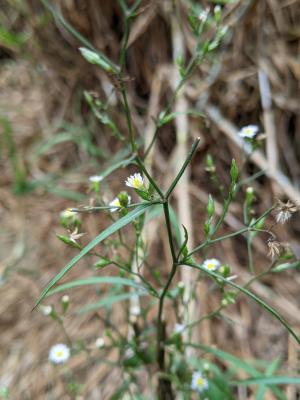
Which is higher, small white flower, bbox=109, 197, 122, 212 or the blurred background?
the blurred background

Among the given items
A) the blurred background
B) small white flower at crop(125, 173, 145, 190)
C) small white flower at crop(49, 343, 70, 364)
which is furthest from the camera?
the blurred background

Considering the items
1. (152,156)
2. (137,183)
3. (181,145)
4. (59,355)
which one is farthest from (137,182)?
(152,156)

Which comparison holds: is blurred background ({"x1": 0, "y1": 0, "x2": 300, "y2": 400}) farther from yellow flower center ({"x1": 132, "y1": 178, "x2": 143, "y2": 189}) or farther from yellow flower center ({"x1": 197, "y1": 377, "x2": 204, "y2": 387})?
yellow flower center ({"x1": 132, "y1": 178, "x2": 143, "y2": 189})

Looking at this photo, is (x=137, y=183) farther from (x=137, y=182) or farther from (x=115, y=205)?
(x=115, y=205)

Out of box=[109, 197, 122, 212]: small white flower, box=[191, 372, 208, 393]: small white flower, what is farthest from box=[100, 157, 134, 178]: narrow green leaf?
box=[191, 372, 208, 393]: small white flower

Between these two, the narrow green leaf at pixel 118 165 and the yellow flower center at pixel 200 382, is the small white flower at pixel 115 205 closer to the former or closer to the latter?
the narrow green leaf at pixel 118 165

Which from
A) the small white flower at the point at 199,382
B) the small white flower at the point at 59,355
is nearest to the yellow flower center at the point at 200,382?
Answer: the small white flower at the point at 199,382
